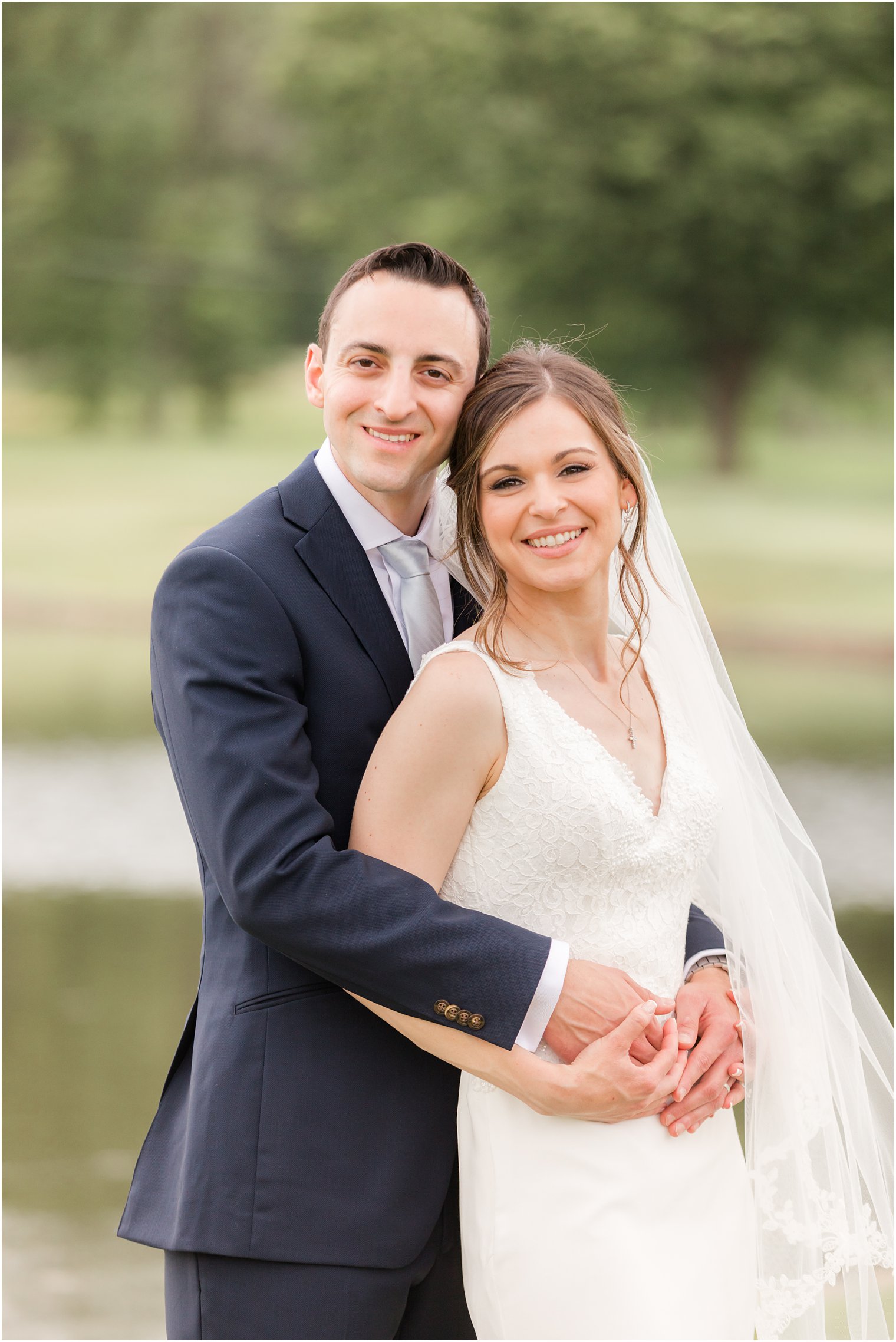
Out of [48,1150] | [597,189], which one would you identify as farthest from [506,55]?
[48,1150]

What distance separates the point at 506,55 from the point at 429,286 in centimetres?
2487

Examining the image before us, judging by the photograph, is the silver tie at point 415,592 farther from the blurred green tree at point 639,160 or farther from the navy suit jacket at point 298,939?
the blurred green tree at point 639,160

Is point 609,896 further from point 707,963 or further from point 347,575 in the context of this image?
point 347,575

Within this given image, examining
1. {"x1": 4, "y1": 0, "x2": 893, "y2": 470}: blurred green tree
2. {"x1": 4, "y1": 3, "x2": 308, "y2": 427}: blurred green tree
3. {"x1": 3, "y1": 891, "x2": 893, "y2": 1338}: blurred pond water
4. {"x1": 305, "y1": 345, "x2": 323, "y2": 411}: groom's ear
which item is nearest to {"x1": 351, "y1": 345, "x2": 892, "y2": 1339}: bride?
{"x1": 305, "y1": 345, "x2": 323, "y2": 411}: groom's ear

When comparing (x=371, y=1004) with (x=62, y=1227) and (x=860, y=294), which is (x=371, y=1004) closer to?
(x=62, y=1227)

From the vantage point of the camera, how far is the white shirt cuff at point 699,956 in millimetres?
2453

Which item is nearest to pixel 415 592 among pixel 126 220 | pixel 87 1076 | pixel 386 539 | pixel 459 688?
pixel 386 539

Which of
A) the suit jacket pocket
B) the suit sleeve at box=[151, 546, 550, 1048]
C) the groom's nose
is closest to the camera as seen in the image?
the suit sleeve at box=[151, 546, 550, 1048]

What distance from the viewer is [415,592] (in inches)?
93.7

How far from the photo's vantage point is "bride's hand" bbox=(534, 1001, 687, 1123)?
81.0 inches

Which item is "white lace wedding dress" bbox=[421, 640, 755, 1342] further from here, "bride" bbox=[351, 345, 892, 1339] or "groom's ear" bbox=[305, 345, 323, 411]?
"groom's ear" bbox=[305, 345, 323, 411]

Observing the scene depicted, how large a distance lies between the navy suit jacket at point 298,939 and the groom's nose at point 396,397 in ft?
0.56

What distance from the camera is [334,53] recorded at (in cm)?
2661

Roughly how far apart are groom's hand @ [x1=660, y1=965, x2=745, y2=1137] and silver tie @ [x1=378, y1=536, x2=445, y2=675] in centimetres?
75
